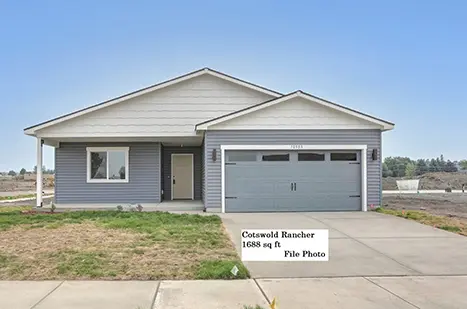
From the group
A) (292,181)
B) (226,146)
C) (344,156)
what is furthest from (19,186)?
(344,156)

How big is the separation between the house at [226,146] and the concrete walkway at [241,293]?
886 centimetres

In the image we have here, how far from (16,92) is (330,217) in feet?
67.9

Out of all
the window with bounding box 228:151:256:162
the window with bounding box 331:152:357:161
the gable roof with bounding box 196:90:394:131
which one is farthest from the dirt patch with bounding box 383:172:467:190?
the window with bounding box 228:151:256:162

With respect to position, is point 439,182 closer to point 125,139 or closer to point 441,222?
point 441,222

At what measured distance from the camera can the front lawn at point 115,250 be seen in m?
6.11

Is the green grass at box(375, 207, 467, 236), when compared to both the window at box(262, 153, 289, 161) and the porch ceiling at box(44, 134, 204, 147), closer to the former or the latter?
the window at box(262, 153, 289, 161)

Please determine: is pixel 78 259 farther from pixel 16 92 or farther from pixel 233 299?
pixel 16 92

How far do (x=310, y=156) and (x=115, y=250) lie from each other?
911 centimetres

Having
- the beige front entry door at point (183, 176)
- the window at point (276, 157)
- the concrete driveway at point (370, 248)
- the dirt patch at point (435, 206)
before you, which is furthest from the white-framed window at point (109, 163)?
the dirt patch at point (435, 206)

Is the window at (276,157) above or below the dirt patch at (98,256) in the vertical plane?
above

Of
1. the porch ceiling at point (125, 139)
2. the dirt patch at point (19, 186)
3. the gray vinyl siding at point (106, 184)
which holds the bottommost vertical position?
the dirt patch at point (19, 186)

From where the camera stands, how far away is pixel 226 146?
1465cm

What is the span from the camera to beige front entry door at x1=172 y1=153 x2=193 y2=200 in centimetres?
1914

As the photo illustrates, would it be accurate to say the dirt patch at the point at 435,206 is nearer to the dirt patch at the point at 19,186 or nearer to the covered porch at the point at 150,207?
the covered porch at the point at 150,207
